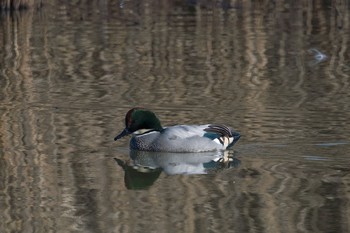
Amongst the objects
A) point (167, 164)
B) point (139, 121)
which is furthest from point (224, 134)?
point (139, 121)

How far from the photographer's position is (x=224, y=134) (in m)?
7.61

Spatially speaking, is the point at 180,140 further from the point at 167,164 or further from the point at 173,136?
the point at 167,164

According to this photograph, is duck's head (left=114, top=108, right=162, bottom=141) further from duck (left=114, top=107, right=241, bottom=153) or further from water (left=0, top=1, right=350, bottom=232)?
water (left=0, top=1, right=350, bottom=232)

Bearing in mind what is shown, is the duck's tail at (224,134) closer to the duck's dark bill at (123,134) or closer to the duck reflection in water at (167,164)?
the duck reflection in water at (167,164)

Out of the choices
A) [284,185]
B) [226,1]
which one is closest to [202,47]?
[226,1]

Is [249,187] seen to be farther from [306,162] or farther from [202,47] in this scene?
[202,47]

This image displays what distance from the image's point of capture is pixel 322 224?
5.87 metres

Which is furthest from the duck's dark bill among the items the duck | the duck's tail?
the duck's tail

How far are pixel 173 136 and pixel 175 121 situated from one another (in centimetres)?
100

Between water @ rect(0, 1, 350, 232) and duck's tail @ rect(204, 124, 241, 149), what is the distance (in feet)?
0.31

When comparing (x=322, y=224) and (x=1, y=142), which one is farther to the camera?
(x=1, y=142)

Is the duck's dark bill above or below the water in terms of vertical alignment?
above

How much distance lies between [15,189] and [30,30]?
26.4ft

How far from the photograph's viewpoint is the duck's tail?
761cm
